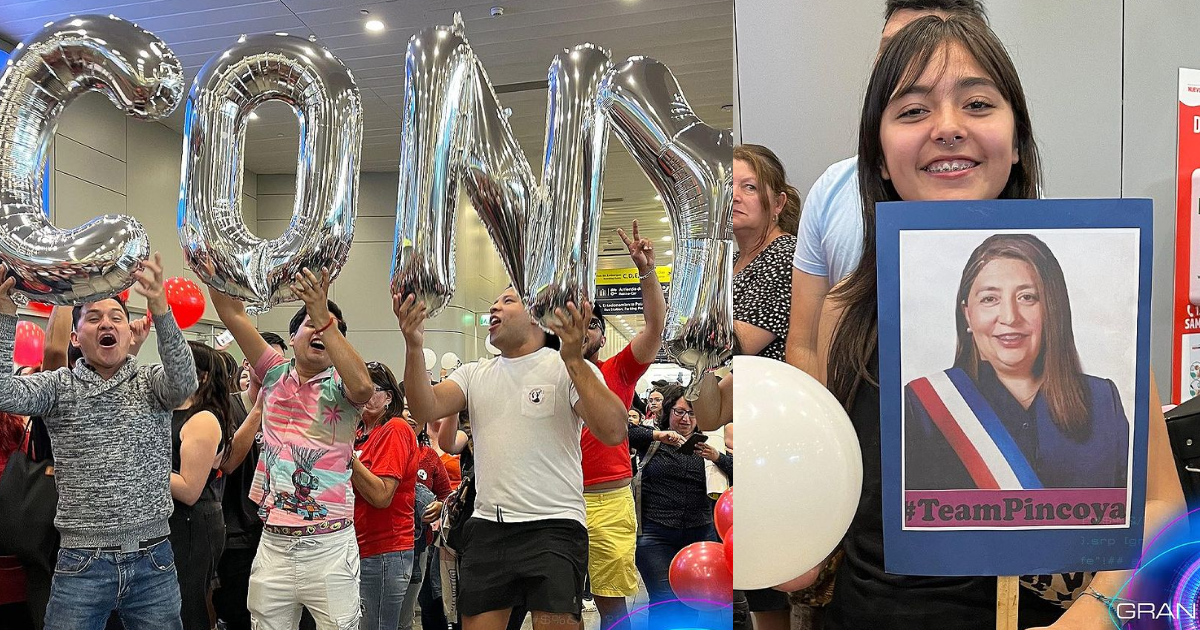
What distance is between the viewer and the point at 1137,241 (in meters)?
0.78

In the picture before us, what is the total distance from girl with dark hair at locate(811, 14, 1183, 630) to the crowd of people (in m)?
0.28

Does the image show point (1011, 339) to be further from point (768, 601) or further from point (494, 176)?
point (494, 176)

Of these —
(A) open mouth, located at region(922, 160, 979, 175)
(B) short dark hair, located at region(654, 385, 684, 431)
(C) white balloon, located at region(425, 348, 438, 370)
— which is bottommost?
(B) short dark hair, located at region(654, 385, 684, 431)

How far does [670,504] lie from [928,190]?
2.08 feet

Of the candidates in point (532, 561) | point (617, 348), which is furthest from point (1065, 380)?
point (532, 561)

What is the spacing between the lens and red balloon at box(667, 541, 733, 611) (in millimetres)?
1146

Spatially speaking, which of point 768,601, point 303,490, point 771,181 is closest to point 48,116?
point 303,490

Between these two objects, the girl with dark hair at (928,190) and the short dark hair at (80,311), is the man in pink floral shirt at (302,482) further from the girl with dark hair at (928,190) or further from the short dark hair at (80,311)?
the girl with dark hair at (928,190)

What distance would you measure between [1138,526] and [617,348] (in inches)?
24.8

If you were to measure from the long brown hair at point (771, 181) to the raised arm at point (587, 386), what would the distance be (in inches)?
10.1

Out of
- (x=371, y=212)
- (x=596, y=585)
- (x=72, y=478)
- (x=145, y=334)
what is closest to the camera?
(x=371, y=212)

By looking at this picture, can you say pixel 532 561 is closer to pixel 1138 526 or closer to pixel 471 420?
pixel 471 420

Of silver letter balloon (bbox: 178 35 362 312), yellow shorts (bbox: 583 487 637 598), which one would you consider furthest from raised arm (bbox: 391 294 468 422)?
yellow shorts (bbox: 583 487 637 598)

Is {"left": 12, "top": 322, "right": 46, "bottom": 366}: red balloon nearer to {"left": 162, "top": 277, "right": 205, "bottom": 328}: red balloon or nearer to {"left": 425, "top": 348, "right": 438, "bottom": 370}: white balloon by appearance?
{"left": 162, "top": 277, "right": 205, "bottom": 328}: red balloon
